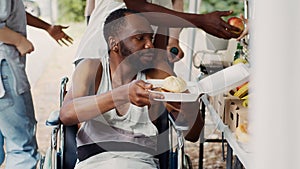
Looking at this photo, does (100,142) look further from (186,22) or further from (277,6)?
(277,6)

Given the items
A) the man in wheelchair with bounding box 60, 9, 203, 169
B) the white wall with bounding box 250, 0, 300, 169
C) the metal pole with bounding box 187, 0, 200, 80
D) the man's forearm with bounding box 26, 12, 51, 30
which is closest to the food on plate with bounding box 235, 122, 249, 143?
the man in wheelchair with bounding box 60, 9, 203, 169

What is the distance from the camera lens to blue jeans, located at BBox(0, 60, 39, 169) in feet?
7.07

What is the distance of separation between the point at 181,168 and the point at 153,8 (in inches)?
24.8

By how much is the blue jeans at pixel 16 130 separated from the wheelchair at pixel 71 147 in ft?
1.77

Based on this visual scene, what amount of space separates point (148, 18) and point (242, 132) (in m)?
0.58

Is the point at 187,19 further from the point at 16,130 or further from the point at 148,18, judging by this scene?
the point at 16,130

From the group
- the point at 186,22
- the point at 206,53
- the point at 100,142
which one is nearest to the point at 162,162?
the point at 100,142

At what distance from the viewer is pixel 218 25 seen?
1779mm

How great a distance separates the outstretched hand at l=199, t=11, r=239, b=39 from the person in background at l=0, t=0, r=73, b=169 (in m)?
0.75

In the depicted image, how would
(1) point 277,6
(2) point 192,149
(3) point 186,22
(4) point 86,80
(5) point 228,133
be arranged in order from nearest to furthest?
(1) point 277,6 → (5) point 228,133 → (4) point 86,80 → (3) point 186,22 → (2) point 192,149

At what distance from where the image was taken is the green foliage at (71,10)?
9.68 feet

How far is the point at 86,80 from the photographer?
1580mm

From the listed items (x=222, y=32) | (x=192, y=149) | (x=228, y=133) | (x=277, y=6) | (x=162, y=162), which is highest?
(x=277, y=6)

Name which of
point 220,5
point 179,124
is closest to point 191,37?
point 220,5
